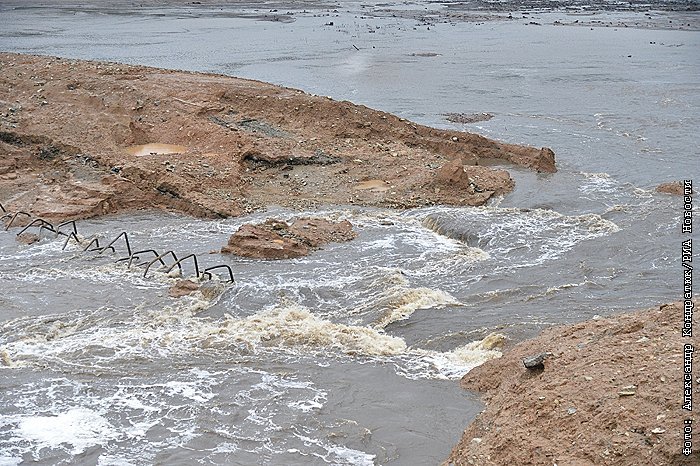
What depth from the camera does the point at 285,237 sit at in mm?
14125

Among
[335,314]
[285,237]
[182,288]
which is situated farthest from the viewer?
[285,237]

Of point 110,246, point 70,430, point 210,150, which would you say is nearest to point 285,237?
point 110,246

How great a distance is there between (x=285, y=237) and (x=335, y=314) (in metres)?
2.86

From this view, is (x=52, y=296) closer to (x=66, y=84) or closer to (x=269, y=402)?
(x=269, y=402)

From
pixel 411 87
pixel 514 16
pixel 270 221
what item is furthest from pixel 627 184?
pixel 514 16

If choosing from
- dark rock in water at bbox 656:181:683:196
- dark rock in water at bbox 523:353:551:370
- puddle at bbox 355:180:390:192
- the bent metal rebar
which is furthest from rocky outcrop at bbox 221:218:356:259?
dark rock in water at bbox 656:181:683:196

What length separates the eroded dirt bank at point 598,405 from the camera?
244 inches

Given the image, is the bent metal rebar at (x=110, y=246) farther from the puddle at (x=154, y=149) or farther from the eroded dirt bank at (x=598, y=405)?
the eroded dirt bank at (x=598, y=405)

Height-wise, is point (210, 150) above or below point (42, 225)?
above

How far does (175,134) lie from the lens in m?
18.9

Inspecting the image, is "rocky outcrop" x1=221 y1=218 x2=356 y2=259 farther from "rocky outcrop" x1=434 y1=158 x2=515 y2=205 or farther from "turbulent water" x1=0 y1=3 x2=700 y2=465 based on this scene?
"rocky outcrop" x1=434 y1=158 x2=515 y2=205

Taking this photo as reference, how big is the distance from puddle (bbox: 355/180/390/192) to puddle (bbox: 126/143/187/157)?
428 centimetres

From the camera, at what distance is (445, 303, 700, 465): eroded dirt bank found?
6188 millimetres

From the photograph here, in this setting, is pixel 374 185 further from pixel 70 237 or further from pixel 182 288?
pixel 70 237
